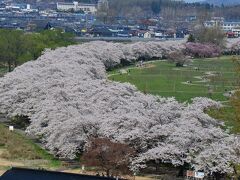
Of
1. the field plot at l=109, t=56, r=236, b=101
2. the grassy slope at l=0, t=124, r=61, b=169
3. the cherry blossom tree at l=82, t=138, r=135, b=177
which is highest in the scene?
the cherry blossom tree at l=82, t=138, r=135, b=177

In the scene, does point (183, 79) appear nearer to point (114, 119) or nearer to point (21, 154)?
point (21, 154)

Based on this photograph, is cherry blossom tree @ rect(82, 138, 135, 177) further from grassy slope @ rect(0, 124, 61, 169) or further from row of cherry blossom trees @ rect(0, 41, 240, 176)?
grassy slope @ rect(0, 124, 61, 169)

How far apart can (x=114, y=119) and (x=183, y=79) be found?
30536 mm

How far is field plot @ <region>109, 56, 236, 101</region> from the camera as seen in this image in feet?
154

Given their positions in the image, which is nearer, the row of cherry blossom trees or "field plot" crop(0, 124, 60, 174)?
the row of cherry blossom trees

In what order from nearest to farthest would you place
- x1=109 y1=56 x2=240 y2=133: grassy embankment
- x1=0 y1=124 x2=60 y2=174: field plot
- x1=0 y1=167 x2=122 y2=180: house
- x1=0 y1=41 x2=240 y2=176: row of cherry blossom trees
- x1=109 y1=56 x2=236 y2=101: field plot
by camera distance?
x1=0 y1=167 x2=122 y2=180: house
x1=0 y1=41 x2=240 y2=176: row of cherry blossom trees
x1=0 y1=124 x2=60 y2=174: field plot
x1=109 y1=56 x2=240 y2=133: grassy embankment
x1=109 y1=56 x2=236 y2=101: field plot

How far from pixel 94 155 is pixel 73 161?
456 cm

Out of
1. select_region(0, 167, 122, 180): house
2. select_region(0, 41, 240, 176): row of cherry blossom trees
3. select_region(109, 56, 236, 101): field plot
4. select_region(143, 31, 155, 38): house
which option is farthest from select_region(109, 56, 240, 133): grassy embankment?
select_region(143, 31, 155, 38): house

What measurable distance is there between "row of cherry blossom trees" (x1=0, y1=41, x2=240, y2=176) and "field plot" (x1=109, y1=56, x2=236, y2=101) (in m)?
10.4

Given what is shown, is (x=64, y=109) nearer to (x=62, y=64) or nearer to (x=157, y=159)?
(x=157, y=159)

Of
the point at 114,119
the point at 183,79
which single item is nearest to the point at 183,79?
the point at 183,79

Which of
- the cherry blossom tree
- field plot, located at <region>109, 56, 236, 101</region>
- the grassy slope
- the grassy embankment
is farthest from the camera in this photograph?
field plot, located at <region>109, 56, 236, 101</region>

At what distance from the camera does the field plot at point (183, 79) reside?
4685cm

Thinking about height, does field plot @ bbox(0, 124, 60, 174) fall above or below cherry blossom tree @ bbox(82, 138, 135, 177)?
below
